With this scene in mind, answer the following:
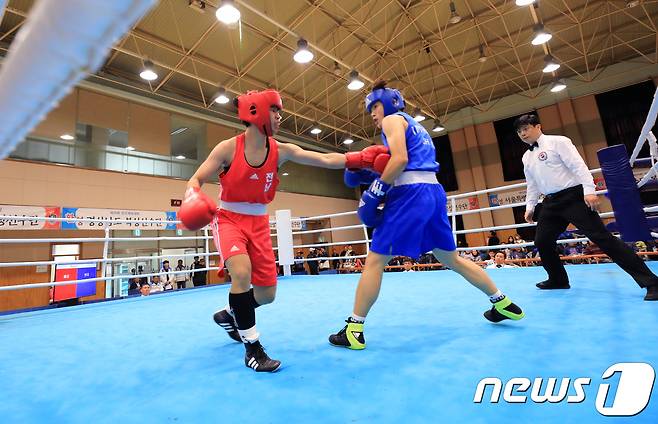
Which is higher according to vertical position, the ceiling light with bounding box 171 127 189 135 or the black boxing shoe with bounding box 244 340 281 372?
the ceiling light with bounding box 171 127 189 135

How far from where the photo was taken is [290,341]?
1530 mm

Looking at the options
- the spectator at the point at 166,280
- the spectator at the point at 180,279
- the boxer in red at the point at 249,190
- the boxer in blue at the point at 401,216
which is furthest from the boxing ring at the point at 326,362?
the spectator at the point at 180,279

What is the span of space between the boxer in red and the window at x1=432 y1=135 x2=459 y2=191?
1226 cm

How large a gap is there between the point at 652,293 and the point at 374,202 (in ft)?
4.73

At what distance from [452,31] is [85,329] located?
974 cm

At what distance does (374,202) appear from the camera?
57.8 inches

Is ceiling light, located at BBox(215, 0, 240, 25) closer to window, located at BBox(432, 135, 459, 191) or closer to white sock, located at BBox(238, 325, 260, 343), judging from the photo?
white sock, located at BBox(238, 325, 260, 343)

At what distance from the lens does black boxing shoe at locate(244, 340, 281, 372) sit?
1185 millimetres

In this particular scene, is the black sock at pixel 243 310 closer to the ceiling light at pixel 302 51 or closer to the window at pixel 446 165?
the ceiling light at pixel 302 51

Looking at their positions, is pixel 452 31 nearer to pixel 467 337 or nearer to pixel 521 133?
pixel 521 133

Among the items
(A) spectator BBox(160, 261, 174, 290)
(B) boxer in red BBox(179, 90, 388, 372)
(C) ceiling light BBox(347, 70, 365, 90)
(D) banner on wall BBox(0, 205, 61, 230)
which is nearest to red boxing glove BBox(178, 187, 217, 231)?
(B) boxer in red BBox(179, 90, 388, 372)

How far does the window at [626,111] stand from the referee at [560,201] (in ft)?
35.3

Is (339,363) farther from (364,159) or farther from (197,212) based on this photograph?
(364,159)

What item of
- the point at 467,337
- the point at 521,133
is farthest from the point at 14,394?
the point at 521,133
